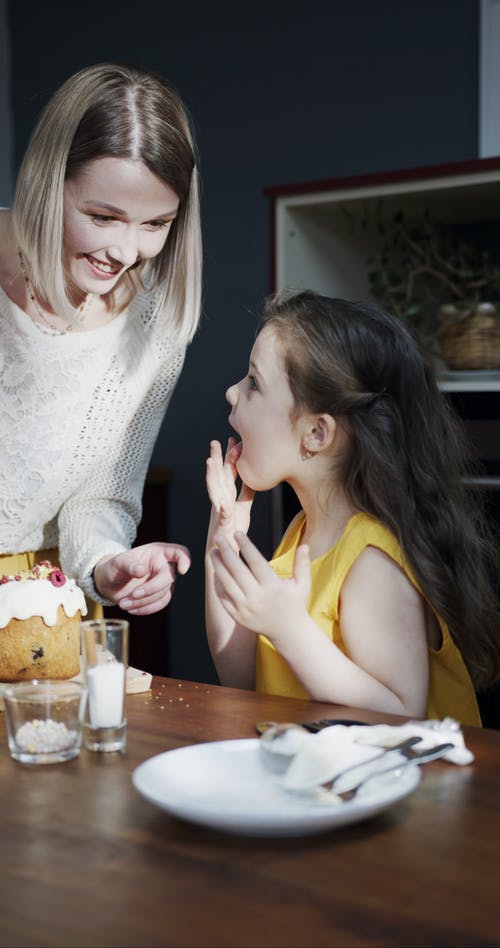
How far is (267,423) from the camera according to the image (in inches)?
66.6

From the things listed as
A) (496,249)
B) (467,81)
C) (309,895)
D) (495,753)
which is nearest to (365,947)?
(309,895)

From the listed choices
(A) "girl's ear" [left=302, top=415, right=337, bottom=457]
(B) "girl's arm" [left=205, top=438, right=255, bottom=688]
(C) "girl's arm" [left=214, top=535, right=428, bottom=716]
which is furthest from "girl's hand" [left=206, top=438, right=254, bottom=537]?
(C) "girl's arm" [left=214, top=535, right=428, bottom=716]

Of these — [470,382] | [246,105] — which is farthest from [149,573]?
[246,105]

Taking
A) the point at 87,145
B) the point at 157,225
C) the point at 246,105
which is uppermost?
the point at 246,105

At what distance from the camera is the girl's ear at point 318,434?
65.3 inches

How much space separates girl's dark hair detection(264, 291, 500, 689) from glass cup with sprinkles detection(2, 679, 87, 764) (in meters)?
0.61

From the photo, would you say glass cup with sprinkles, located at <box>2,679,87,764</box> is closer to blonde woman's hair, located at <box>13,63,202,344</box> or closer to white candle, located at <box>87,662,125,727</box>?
white candle, located at <box>87,662,125,727</box>

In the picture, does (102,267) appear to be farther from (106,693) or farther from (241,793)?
(241,793)

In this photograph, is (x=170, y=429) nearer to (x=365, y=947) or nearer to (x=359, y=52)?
(x=359, y=52)

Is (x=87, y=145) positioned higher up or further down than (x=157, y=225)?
higher up

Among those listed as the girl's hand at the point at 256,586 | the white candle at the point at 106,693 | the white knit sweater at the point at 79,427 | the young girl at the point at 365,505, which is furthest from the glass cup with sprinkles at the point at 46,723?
the white knit sweater at the point at 79,427

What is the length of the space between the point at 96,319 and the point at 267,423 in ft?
1.47

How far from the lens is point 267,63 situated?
3395 mm

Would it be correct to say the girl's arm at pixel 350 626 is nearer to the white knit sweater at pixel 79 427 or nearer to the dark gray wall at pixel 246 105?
the white knit sweater at pixel 79 427
